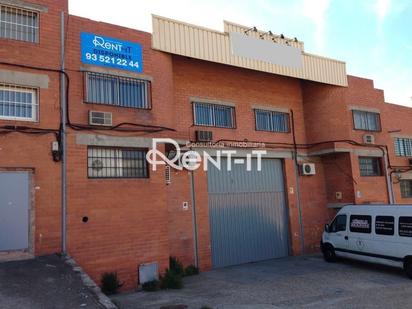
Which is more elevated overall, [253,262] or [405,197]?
[405,197]

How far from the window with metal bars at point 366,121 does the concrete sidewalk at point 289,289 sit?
6.26m

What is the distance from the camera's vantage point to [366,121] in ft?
58.2

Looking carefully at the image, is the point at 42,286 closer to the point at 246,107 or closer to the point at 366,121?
the point at 246,107

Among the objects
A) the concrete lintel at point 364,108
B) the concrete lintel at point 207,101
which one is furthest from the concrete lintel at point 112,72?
the concrete lintel at point 364,108

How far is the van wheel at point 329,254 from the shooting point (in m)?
14.4

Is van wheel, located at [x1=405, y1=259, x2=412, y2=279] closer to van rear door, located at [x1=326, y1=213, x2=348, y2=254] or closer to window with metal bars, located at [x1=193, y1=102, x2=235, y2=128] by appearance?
van rear door, located at [x1=326, y1=213, x2=348, y2=254]

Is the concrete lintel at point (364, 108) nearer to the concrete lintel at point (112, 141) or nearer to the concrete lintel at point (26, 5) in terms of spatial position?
the concrete lintel at point (112, 141)

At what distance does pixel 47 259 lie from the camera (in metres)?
9.43

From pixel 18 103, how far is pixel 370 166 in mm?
14558

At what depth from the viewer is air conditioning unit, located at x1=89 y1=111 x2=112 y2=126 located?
1082 cm

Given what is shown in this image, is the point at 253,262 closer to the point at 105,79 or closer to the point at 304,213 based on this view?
the point at 304,213

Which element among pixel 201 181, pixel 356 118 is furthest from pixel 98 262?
pixel 356 118

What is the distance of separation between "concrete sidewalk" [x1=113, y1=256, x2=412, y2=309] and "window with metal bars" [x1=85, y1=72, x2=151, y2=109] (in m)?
5.41

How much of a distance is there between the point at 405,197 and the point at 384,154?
2800 mm
